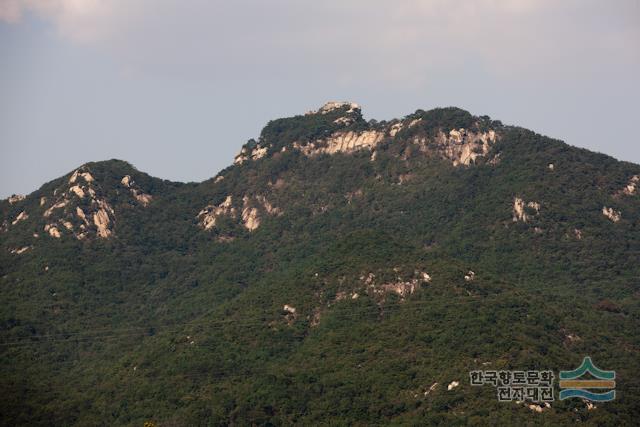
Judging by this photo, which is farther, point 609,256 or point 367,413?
point 609,256

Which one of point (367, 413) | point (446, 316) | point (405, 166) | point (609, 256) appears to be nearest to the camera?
point (367, 413)

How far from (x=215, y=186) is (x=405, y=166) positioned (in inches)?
1051

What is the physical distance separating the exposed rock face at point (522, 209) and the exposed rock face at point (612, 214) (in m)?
7.50

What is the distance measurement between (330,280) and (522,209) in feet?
92.5

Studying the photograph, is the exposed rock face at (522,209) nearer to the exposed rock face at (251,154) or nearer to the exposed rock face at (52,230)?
Result: the exposed rock face at (251,154)

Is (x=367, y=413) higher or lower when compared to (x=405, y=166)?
lower

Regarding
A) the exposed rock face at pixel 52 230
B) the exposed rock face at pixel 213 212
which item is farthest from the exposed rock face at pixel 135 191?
the exposed rock face at pixel 52 230

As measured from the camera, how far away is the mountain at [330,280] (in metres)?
110

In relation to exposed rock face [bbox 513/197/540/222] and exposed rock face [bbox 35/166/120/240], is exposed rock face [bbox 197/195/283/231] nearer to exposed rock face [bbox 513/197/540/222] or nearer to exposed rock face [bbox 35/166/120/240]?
exposed rock face [bbox 35/166/120/240]

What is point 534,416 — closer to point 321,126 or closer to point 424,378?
point 424,378

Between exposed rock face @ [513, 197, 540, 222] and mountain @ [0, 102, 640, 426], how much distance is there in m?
0.28

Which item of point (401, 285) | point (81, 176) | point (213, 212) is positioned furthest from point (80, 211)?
point (401, 285)

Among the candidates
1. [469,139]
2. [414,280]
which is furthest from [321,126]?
[414,280]

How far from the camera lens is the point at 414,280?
406 ft
